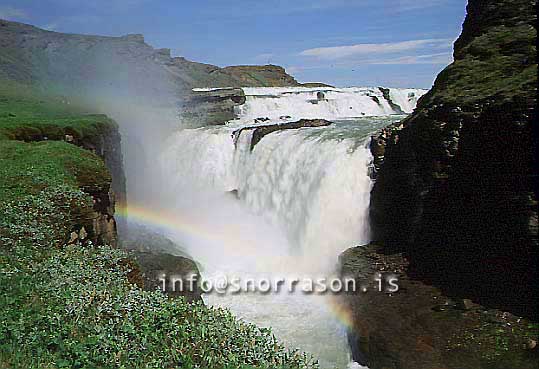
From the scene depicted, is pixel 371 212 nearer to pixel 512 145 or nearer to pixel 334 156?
pixel 334 156

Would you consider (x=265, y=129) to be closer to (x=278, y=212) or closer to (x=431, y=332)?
(x=278, y=212)

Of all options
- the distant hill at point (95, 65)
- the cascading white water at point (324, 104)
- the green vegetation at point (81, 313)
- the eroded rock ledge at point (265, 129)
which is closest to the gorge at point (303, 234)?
the green vegetation at point (81, 313)

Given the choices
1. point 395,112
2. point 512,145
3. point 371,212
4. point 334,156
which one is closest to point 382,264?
point 371,212

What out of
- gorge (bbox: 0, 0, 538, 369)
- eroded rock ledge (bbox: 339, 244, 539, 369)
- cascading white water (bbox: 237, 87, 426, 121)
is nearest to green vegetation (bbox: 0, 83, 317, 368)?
gorge (bbox: 0, 0, 538, 369)

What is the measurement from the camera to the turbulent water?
12812 mm

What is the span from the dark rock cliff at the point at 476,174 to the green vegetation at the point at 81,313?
6.46 meters

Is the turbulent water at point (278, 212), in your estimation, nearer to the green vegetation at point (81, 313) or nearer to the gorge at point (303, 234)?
the gorge at point (303, 234)

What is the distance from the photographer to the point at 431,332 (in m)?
9.95

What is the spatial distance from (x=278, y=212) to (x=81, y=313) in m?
14.1

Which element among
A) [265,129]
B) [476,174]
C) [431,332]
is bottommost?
[431,332]

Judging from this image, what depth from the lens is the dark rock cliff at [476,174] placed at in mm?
10797

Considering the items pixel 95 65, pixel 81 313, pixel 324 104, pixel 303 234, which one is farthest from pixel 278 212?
pixel 95 65

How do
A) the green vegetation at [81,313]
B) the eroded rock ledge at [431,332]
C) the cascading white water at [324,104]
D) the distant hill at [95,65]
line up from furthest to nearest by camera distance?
the distant hill at [95,65] < the cascading white water at [324,104] < the eroded rock ledge at [431,332] < the green vegetation at [81,313]

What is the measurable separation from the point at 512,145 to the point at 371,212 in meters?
5.62
